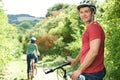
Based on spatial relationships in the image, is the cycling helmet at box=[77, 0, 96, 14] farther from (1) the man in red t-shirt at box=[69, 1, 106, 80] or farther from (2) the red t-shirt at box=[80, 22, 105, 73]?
(2) the red t-shirt at box=[80, 22, 105, 73]

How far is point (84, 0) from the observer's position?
16.8 feet

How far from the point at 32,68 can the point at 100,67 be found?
1222 centimetres

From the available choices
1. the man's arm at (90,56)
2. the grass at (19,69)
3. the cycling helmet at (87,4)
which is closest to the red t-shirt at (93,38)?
the man's arm at (90,56)

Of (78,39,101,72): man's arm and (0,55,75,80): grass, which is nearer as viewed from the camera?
(78,39,101,72): man's arm

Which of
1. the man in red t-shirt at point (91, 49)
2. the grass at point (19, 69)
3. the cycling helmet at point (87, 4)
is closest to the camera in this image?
the man in red t-shirt at point (91, 49)

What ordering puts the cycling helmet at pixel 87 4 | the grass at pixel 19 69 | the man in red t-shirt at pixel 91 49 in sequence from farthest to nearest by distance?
1. the grass at pixel 19 69
2. the cycling helmet at pixel 87 4
3. the man in red t-shirt at pixel 91 49

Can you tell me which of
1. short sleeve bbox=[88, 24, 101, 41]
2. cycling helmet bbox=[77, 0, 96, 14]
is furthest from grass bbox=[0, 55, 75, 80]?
short sleeve bbox=[88, 24, 101, 41]

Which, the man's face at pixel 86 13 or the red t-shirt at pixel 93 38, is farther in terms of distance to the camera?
the man's face at pixel 86 13

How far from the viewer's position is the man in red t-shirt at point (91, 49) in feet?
15.6

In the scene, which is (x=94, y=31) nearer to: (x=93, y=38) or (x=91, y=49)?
(x=93, y=38)

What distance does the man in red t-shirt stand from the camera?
4.75 meters

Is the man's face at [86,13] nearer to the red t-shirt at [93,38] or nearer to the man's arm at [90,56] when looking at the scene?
the red t-shirt at [93,38]

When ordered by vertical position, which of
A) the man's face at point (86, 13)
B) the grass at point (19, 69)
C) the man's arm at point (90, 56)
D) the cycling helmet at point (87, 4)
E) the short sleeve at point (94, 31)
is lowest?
the grass at point (19, 69)

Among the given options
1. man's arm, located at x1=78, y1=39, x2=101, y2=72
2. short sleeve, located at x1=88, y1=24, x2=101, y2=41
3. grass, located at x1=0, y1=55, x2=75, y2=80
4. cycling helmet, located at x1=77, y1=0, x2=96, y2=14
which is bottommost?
grass, located at x1=0, y1=55, x2=75, y2=80
